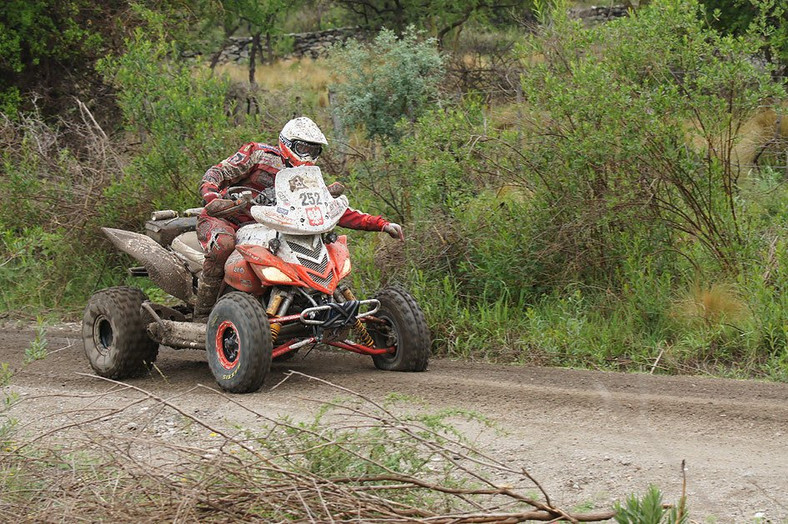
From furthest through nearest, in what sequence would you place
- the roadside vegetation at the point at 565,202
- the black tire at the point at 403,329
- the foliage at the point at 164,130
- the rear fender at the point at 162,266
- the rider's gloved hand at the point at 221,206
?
the foliage at the point at 164,130
the roadside vegetation at the point at 565,202
the rear fender at the point at 162,266
the black tire at the point at 403,329
the rider's gloved hand at the point at 221,206

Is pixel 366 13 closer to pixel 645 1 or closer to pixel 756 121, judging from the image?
pixel 645 1

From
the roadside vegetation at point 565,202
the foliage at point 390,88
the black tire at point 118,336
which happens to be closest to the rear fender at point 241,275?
the black tire at point 118,336

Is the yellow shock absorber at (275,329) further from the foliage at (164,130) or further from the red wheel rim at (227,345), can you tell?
the foliage at (164,130)

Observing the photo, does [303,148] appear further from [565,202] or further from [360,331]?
[565,202]

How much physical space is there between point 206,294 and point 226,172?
1047mm

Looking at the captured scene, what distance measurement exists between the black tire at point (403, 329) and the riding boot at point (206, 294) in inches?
52.0

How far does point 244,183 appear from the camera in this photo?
→ 9.03 m

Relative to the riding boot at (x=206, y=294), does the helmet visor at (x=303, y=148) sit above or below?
above

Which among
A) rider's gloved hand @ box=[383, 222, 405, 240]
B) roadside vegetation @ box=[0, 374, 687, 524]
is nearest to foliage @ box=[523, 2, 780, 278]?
rider's gloved hand @ box=[383, 222, 405, 240]

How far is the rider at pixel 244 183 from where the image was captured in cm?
858

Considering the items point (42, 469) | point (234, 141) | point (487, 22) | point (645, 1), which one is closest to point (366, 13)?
point (487, 22)

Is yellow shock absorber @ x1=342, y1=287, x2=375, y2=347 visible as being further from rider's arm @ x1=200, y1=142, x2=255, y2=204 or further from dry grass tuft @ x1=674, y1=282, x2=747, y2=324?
dry grass tuft @ x1=674, y1=282, x2=747, y2=324

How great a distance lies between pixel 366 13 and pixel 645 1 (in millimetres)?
10711

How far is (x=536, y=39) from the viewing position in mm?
11266
